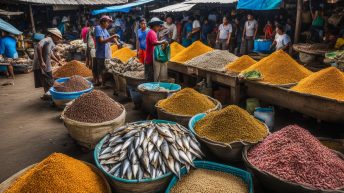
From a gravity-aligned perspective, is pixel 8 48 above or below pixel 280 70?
above

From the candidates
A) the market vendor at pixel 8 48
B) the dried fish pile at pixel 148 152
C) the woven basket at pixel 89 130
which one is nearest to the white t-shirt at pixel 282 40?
the dried fish pile at pixel 148 152

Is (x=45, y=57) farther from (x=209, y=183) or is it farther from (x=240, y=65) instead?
(x=209, y=183)

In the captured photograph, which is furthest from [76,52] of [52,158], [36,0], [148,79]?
[52,158]

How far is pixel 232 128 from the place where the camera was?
3.23m

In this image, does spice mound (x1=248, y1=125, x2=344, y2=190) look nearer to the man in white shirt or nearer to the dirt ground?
the dirt ground

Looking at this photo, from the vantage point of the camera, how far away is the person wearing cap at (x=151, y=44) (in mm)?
5418

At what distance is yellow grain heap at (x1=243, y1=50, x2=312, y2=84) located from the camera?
4480mm

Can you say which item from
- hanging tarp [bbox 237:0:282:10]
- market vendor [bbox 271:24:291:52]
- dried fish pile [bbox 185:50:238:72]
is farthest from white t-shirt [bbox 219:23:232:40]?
dried fish pile [bbox 185:50:238:72]

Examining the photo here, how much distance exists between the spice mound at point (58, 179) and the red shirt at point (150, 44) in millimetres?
3319

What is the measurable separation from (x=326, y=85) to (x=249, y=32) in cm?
581

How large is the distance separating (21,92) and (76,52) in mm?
4613

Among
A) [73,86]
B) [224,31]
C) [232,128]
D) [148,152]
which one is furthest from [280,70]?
[224,31]

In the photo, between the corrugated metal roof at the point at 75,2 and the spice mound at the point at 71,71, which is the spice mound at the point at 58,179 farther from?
the corrugated metal roof at the point at 75,2

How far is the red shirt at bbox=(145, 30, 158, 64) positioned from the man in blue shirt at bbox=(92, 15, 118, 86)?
1.03m
